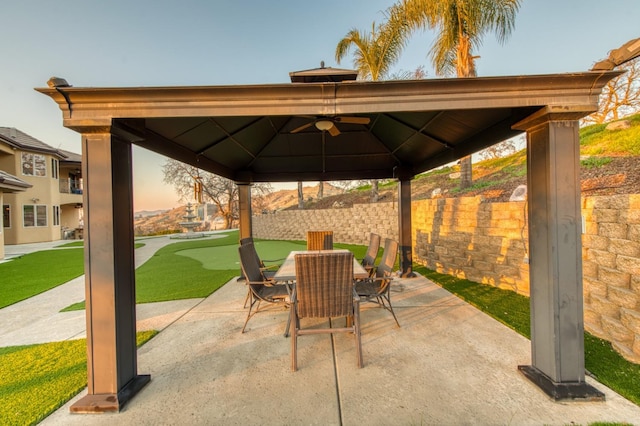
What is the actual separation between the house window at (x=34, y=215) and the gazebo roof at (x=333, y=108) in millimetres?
19334

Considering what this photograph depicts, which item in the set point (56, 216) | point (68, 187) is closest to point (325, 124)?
point (56, 216)

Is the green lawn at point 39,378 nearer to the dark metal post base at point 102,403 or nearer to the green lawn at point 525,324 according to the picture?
the dark metal post base at point 102,403

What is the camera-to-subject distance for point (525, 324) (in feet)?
11.9

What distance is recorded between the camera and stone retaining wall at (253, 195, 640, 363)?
2.79 m

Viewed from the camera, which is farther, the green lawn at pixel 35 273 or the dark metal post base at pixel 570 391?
the green lawn at pixel 35 273

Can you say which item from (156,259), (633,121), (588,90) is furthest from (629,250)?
(156,259)

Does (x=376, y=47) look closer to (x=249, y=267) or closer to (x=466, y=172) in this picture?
(x=466, y=172)

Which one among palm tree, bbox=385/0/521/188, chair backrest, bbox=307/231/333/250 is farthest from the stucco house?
palm tree, bbox=385/0/521/188

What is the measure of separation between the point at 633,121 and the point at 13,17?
18.5m

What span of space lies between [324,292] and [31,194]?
22315mm

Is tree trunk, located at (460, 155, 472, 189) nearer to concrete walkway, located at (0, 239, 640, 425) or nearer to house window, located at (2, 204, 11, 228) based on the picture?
concrete walkway, located at (0, 239, 640, 425)

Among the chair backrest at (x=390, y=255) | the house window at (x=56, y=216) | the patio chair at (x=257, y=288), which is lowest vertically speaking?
the patio chair at (x=257, y=288)

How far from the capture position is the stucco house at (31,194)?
15891 mm

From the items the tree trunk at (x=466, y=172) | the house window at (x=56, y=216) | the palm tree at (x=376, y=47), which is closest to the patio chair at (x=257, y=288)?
the tree trunk at (x=466, y=172)
